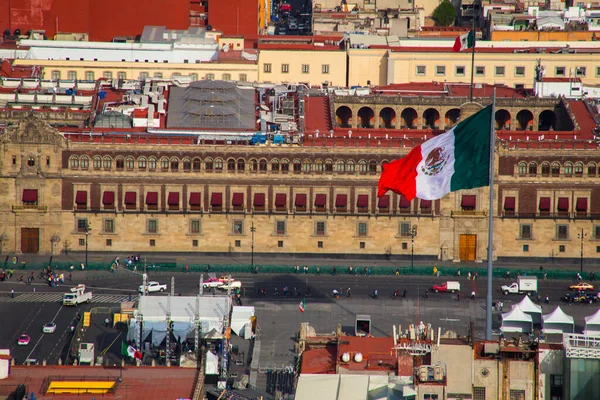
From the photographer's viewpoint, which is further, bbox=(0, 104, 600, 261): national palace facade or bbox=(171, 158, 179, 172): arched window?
bbox=(171, 158, 179, 172): arched window

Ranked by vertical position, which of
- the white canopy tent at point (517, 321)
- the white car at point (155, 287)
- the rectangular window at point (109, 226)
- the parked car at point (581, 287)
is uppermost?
the rectangular window at point (109, 226)

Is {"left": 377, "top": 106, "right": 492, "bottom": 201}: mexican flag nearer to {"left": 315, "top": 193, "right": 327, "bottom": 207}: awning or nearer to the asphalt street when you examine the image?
the asphalt street

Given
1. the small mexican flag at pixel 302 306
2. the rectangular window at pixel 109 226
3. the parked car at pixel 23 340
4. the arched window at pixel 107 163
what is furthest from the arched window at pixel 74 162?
the parked car at pixel 23 340

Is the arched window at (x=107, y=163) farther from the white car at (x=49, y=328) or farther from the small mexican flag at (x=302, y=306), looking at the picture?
the white car at (x=49, y=328)

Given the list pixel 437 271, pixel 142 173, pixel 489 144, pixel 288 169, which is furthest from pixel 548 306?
pixel 489 144

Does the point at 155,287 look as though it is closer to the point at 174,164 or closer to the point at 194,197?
the point at 194,197

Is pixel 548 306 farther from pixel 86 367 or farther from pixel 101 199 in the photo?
pixel 86 367

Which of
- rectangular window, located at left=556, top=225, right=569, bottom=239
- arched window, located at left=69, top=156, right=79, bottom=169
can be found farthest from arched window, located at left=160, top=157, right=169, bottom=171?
rectangular window, located at left=556, top=225, right=569, bottom=239

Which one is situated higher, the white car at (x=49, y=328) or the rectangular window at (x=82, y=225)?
the rectangular window at (x=82, y=225)
